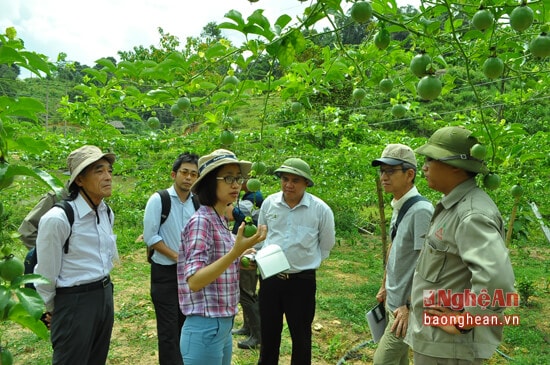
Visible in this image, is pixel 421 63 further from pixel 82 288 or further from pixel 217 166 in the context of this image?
pixel 82 288

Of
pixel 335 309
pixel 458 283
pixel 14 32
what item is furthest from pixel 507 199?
pixel 14 32

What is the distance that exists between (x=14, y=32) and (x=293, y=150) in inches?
204

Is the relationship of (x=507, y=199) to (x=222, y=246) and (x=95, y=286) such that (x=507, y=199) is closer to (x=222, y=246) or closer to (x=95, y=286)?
(x=222, y=246)

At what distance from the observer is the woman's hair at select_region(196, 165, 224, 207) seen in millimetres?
2166

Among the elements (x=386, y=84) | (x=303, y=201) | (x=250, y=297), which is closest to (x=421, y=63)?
(x=386, y=84)

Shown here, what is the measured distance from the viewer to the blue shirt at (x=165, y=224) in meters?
3.13

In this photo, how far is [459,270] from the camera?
1886 millimetres

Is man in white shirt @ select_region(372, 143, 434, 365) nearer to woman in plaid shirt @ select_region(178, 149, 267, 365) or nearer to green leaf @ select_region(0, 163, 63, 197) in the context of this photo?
woman in plaid shirt @ select_region(178, 149, 267, 365)

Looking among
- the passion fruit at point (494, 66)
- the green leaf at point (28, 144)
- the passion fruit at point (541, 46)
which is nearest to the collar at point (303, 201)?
the passion fruit at point (494, 66)

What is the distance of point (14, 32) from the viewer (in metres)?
1.23

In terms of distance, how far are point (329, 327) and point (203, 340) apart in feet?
10.6

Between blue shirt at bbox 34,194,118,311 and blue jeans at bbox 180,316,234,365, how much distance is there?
0.74 meters

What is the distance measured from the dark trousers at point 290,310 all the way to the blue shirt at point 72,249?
3.76ft

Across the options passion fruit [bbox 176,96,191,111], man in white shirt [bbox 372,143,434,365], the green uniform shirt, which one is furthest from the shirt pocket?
passion fruit [bbox 176,96,191,111]
